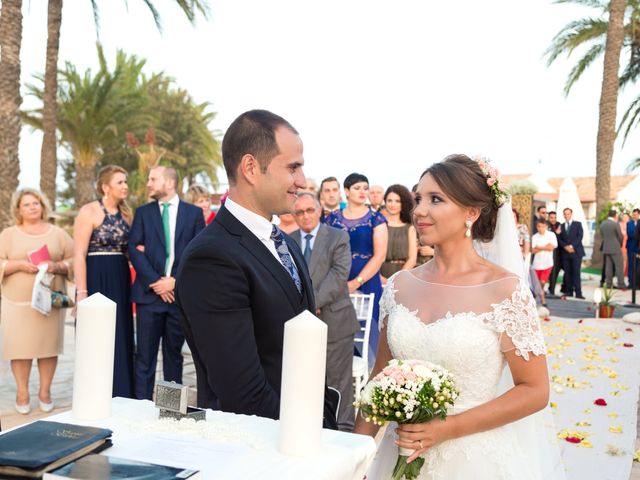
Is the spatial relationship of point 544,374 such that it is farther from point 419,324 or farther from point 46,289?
point 46,289

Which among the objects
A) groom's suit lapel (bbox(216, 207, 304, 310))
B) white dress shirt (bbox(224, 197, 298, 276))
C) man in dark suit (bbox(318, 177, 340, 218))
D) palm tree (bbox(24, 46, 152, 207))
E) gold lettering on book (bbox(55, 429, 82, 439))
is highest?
palm tree (bbox(24, 46, 152, 207))

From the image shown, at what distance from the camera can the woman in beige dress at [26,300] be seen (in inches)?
248

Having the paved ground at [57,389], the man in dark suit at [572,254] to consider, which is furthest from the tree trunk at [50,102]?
the man in dark suit at [572,254]

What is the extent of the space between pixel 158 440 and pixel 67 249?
544 centimetres

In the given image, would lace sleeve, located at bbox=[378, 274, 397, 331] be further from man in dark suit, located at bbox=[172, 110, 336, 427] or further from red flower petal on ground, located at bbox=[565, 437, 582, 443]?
red flower petal on ground, located at bbox=[565, 437, 582, 443]

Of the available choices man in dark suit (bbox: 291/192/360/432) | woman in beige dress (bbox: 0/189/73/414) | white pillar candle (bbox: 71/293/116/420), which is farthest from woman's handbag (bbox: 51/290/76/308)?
white pillar candle (bbox: 71/293/116/420)

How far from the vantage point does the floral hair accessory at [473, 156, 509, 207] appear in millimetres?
3016

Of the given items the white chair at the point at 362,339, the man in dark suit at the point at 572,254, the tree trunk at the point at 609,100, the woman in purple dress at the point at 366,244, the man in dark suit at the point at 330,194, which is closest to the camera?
the white chair at the point at 362,339

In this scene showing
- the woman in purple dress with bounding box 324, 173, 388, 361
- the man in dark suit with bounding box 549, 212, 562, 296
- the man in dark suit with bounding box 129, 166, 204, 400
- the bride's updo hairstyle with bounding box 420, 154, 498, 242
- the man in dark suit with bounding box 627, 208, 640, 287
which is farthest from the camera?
the man in dark suit with bounding box 549, 212, 562, 296

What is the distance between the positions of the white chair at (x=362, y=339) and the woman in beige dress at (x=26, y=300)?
2.88m

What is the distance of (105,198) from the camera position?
249 inches

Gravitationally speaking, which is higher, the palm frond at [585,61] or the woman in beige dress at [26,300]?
the palm frond at [585,61]

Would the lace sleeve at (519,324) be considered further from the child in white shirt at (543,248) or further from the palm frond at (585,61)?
the palm frond at (585,61)

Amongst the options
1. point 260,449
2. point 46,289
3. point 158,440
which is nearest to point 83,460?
point 158,440
